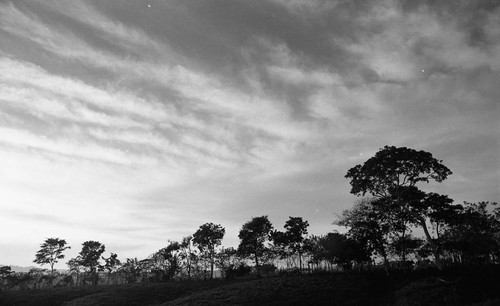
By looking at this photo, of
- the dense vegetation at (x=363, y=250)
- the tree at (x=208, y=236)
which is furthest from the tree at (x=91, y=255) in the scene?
the tree at (x=208, y=236)

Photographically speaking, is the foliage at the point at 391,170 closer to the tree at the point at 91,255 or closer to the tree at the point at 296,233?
the tree at the point at 296,233

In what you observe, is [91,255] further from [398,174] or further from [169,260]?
[398,174]

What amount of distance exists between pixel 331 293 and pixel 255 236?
125 ft

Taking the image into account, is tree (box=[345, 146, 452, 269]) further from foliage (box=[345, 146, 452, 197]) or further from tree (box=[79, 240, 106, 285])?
tree (box=[79, 240, 106, 285])

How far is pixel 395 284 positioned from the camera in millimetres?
47312

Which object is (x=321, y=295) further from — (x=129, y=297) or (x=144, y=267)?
(x=144, y=267)

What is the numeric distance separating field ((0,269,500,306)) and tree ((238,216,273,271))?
773 inches

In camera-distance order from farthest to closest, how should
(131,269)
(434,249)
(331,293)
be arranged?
(131,269)
(331,293)
(434,249)

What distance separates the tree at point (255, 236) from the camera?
266 ft

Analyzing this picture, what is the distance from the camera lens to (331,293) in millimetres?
44906

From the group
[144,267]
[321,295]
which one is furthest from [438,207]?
[144,267]

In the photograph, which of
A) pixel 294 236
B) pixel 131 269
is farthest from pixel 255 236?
pixel 131 269

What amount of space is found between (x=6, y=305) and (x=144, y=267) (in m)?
61.7

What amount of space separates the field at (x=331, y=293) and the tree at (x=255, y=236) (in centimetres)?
1962
